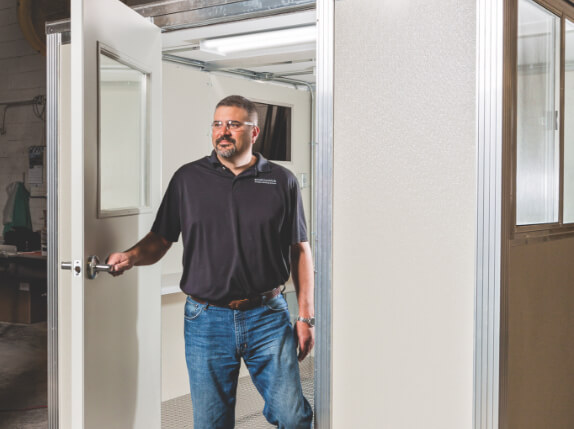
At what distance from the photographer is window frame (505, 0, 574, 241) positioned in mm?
1962

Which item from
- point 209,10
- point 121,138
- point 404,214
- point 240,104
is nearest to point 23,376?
point 121,138

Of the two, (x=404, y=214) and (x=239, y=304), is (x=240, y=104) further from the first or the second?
(x=404, y=214)

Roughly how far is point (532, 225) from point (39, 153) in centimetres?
507

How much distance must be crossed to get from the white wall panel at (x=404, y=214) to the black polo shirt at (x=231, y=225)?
406 millimetres

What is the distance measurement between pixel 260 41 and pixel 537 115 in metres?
1.70

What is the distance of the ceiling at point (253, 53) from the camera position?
2.95m

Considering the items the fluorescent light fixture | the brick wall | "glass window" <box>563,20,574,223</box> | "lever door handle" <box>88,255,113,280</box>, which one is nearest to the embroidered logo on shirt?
"lever door handle" <box>88,255,113,280</box>

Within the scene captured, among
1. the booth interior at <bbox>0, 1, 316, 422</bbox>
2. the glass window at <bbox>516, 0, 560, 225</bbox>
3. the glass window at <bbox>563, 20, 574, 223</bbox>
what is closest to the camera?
the glass window at <bbox>516, 0, 560, 225</bbox>

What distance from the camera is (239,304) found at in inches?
96.7

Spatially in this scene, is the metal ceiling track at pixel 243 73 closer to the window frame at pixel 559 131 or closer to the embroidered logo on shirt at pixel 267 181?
the embroidered logo on shirt at pixel 267 181

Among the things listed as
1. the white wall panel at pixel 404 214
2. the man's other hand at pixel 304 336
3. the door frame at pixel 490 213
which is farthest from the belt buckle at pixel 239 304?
the door frame at pixel 490 213

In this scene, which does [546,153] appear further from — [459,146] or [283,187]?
[283,187]

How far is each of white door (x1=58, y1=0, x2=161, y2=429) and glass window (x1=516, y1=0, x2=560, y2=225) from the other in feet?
4.95

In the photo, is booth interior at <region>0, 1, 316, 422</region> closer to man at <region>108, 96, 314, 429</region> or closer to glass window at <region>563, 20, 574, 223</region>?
man at <region>108, 96, 314, 429</region>
